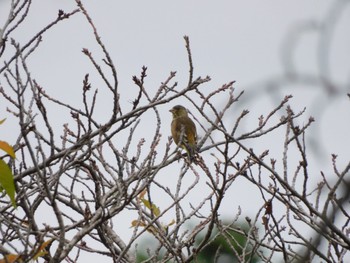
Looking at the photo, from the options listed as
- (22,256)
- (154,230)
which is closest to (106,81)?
(22,256)

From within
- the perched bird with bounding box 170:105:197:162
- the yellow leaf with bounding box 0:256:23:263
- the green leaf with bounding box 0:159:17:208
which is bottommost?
the yellow leaf with bounding box 0:256:23:263

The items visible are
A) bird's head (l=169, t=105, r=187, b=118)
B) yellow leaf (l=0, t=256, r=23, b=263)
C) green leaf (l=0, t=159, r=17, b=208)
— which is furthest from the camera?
bird's head (l=169, t=105, r=187, b=118)

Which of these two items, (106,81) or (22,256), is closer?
(22,256)

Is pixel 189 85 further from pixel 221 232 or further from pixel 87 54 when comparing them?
pixel 221 232

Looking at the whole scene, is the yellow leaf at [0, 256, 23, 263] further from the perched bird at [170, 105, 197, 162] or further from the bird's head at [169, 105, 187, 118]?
the bird's head at [169, 105, 187, 118]

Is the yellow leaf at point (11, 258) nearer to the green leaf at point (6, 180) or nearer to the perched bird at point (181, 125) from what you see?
the green leaf at point (6, 180)

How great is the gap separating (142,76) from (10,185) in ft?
4.01

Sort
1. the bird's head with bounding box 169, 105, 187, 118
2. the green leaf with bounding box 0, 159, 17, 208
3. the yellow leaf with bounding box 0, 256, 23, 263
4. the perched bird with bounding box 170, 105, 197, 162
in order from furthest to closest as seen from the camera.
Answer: the bird's head with bounding box 169, 105, 187, 118
the perched bird with bounding box 170, 105, 197, 162
the green leaf with bounding box 0, 159, 17, 208
the yellow leaf with bounding box 0, 256, 23, 263

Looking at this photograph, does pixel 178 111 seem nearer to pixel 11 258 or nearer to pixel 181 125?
pixel 181 125

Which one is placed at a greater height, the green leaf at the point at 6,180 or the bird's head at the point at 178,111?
the bird's head at the point at 178,111

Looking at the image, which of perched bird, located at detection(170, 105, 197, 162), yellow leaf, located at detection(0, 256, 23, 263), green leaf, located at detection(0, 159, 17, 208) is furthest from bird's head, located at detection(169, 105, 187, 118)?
yellow leaf, located at detection(0, 256, 23, 263)

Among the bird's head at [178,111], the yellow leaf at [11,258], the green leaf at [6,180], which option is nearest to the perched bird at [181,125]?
the bird's head at [178,111]

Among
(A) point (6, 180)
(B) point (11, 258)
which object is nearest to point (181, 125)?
(A) point (6, 180)

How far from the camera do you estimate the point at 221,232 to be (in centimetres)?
462
